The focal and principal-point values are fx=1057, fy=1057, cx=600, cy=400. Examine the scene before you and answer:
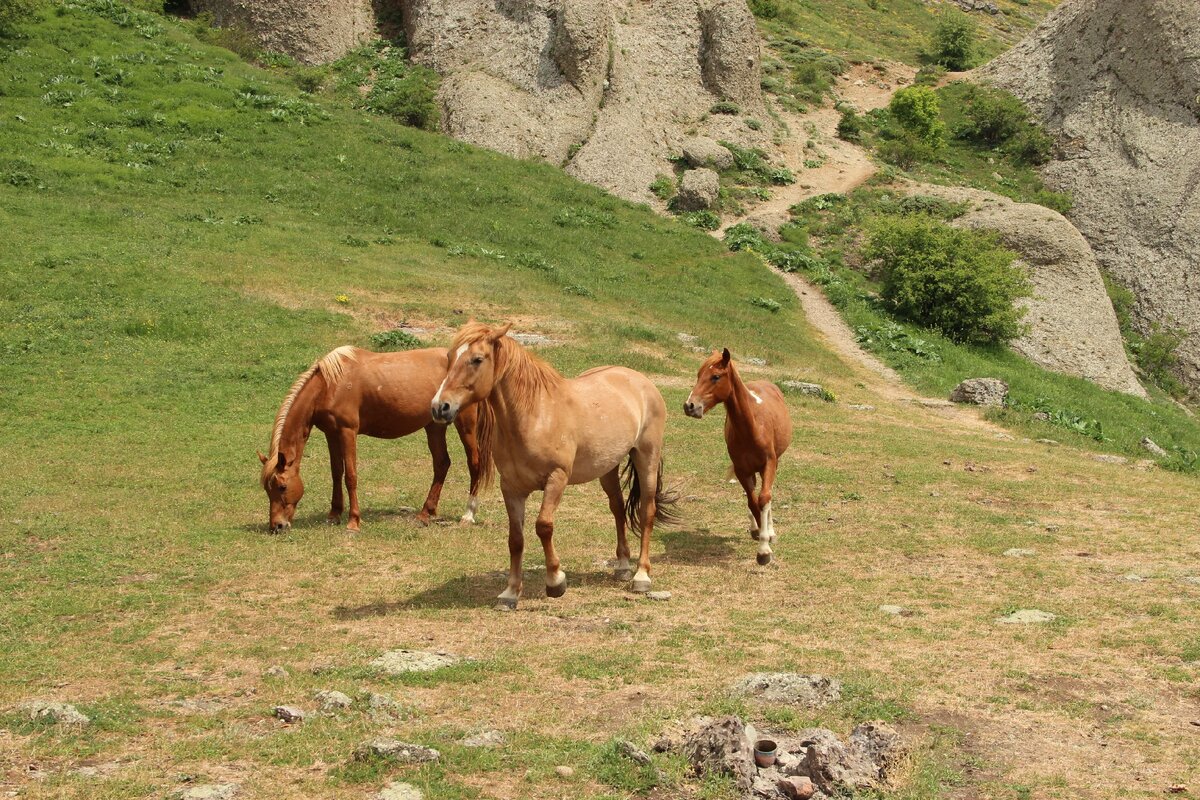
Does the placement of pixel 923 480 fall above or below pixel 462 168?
below

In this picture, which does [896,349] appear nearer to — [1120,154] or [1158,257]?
[1158,257]

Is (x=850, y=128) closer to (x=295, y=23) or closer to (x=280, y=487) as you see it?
(x=295, y=23)

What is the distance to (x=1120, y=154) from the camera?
50.2 meters

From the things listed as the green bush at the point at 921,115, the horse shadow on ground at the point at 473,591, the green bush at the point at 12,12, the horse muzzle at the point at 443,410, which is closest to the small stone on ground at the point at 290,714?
the horse shadow on ground at the point at 473,591

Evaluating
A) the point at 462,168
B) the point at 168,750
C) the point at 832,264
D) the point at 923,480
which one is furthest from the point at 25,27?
the point at 168,750

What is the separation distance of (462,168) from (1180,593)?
3308 cm

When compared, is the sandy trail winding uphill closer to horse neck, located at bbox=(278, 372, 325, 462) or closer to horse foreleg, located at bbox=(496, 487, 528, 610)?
horse neck, located at bbox=(278, 372, 325, 462)

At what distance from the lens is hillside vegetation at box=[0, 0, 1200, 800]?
7.33 metres

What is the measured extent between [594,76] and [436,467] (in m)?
35.4

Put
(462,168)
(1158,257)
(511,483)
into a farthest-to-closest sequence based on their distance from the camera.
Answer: (1158,257) < (462,168) < (511,483)

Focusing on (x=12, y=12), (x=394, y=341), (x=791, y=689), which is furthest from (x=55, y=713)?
(x=12, y=12)

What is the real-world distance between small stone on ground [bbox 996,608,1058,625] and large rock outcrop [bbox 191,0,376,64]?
45.1 meters

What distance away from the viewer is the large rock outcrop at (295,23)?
4791 centimetres

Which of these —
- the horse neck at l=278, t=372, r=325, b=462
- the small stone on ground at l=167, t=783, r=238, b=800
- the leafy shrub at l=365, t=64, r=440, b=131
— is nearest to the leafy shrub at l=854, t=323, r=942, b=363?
the leafy shrub at l=365, t=64, r=440, b=131
